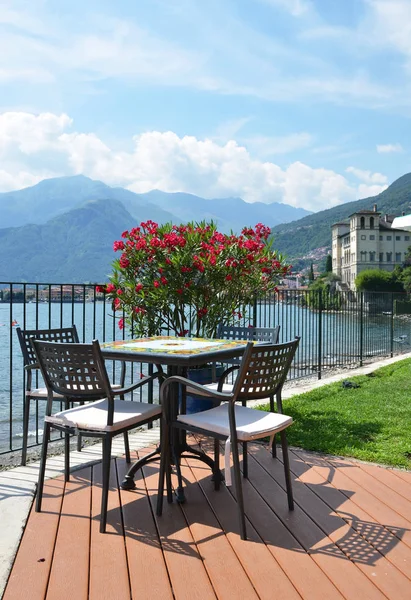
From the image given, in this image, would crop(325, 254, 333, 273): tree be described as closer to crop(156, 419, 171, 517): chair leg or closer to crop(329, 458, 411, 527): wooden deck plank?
crop(329, 458, 411, 527): wooden deck plank

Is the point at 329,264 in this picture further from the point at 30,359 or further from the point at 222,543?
the point at 222,543

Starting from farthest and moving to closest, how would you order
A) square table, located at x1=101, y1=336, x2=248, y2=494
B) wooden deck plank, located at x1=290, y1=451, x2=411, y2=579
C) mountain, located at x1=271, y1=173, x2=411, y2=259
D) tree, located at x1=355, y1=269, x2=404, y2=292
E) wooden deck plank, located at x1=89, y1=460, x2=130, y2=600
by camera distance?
mountain, located at x1=271, y1=173, x2=411, y2=259 < tree, located at x1=355, y1=269, x2=404, y2=292 < square table, located at x1=101, y1=336, x2=248, y2=494 < wooden deck plank, located at x1=290, y1=451, x2=411, y2=579 < wooden deck plank, located at x1=89, y1=460, x2=130, y2=600

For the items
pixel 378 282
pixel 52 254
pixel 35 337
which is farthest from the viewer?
pixel 52 254

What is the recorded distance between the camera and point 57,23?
6.67m

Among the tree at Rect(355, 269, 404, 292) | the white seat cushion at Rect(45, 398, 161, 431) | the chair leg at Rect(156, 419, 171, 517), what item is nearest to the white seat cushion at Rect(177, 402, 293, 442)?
the chair leg at Rect(156, 419, 171, 517)

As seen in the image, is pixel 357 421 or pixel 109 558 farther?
pixel 357 421

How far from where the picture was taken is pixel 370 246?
103m

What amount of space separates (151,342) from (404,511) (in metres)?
1.99

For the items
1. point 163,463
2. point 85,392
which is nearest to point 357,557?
point 163,463

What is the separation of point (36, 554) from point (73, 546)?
6.5 inches

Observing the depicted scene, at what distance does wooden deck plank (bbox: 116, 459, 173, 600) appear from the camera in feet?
6.68

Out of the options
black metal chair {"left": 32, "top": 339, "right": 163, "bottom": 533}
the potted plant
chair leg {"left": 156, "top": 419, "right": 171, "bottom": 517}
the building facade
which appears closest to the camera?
black metal chair {"left": 32, "top": 339, "right": 163, "bottom": 533}

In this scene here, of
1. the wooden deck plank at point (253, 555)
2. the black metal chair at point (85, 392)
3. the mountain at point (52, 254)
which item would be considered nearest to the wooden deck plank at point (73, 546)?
the black metal chair at point (85, 392)

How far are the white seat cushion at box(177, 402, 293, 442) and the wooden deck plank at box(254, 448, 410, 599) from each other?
0.52 meters
